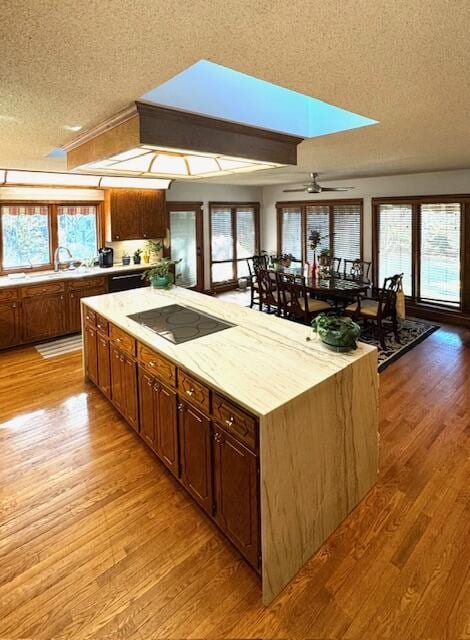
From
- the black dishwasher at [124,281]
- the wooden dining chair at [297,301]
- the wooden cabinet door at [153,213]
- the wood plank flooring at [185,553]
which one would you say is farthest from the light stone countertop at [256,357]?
the wooden cabinet door at [153,213]

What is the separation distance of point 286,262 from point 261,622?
639cm

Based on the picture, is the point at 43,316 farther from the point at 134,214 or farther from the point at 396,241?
the point at 396,241

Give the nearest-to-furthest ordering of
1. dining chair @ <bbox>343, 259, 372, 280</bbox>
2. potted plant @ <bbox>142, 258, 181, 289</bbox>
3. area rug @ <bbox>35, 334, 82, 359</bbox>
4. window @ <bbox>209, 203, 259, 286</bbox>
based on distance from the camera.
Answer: potted plant @ <bbox>142, 258, 181, 289</bbox> → area rug @ <bbox>35, 334, 82, 359</bbox> → dining chair @ <bbox>343, 259, 372, 280</bbox> → window @ <bbox>209, 203, 259, 286</bbox>

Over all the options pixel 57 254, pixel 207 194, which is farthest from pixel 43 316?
pixel 207 194

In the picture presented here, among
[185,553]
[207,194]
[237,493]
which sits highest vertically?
[207,194]

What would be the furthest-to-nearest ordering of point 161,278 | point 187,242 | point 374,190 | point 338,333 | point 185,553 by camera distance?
point 187,242
point 374,190
point 161,278
point 338,333
point 185,553

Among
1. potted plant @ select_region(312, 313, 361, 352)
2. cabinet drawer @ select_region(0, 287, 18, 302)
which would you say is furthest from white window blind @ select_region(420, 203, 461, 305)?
cabinet drawer @ select_region(0, 287, 18, 302)

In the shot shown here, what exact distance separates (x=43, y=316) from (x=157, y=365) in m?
3.68

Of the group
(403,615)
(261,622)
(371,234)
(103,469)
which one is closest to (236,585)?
(261,622)

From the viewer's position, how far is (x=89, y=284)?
6.00 metres

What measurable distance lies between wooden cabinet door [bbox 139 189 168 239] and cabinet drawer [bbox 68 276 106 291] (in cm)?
120

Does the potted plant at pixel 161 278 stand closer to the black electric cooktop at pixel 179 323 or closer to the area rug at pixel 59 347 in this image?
the black electric cooktop at pixel 179 323

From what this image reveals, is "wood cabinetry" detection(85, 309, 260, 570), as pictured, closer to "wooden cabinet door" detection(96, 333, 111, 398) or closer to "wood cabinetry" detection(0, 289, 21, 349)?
"wooden cabinet door" detection(96, 333, 111, 398)

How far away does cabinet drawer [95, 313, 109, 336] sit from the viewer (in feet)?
11.6
